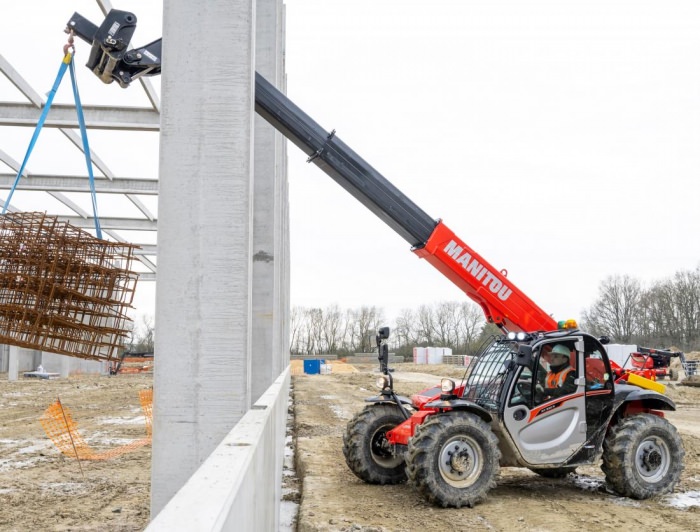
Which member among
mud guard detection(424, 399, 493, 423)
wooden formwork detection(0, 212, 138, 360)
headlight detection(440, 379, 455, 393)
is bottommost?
mud guard detection(424, 399, 493, 423)

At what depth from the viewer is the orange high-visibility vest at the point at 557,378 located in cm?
856

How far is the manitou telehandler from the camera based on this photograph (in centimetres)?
796

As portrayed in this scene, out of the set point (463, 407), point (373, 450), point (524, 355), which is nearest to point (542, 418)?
point (524, 355)

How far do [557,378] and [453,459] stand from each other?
5.67ft

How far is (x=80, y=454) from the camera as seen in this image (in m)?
11.7

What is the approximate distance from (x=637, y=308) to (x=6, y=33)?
74587 millimetres

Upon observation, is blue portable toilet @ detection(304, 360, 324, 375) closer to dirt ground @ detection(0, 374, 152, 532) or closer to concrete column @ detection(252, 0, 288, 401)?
dirt ground @ detection(0, 374, 152, 532)

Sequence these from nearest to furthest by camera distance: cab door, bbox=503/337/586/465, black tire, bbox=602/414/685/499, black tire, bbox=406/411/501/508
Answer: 1. black tire, bbox=406/411/501/508
2. cab door, bbox=503/337/586/465
3. black tire, bbox=602/414/685/499

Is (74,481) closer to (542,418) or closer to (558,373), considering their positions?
(542,418)

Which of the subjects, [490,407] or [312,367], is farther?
[312,367]

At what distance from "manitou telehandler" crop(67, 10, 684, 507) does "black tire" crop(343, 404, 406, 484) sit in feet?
0.04

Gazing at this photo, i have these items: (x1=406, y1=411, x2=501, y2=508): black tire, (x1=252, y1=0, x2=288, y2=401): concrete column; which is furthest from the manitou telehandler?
(x1=252, y1=0, x2=288, y2=401): concrete column

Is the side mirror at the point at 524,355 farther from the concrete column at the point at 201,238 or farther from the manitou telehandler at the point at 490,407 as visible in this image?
the concrete column at the point at 201,238

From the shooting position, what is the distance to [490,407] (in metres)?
8.50
